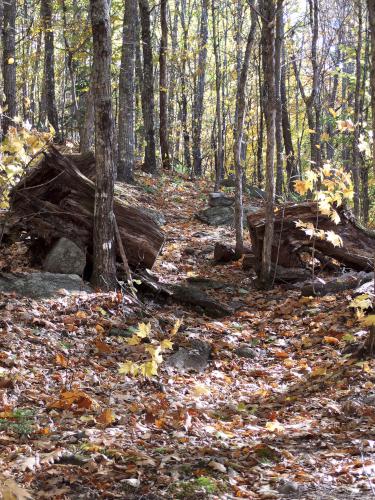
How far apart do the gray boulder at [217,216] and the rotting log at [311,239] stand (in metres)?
4.17

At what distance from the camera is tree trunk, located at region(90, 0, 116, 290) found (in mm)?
7310

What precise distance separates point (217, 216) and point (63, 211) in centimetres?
683

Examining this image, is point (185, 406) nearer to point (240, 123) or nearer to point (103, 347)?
point (103, 347)

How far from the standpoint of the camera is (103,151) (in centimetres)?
755

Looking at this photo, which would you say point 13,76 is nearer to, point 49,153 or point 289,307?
point 49,153

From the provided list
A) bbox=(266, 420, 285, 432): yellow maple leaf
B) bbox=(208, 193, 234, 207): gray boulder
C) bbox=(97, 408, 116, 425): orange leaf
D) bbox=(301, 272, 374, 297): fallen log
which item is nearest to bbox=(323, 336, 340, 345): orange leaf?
bbox=(301, 272, 374, 297): fallen log

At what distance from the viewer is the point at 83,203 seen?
27.8 ft

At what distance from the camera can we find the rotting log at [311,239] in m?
9.77

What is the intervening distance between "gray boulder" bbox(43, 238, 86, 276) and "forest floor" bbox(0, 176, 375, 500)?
1.89ft

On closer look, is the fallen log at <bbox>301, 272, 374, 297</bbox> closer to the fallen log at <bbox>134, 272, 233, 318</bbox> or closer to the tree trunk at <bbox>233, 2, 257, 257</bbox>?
the fallen log at <bbox>134, 272, 233, 318</bbox>

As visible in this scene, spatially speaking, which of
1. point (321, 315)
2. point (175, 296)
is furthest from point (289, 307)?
point (175, 296)

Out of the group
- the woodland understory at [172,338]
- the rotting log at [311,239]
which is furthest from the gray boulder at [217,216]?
the rotting log at [311,239]

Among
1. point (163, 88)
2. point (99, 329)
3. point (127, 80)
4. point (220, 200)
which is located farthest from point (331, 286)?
point (163, 88)

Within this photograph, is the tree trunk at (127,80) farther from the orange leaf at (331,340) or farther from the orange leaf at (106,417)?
the orange leaf at (106,417)
